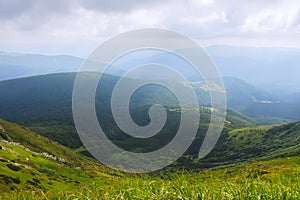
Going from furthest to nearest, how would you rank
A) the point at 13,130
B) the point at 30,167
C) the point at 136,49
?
the point at 13,130
the point at 30,167
the point at 136,49

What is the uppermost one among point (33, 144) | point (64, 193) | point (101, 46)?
point (101, 46)

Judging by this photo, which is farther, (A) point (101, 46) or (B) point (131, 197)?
(A) point (101, 46)

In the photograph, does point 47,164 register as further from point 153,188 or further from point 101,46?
point 153,188

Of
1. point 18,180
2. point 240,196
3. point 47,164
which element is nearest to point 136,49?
point 240,196

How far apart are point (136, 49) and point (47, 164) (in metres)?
94.7

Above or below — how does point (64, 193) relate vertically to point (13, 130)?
above

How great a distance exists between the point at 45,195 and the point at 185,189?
124 inches

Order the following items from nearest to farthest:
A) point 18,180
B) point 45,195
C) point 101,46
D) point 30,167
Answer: point 45,195 < point 101,46 < point 18,180 < point 30,167

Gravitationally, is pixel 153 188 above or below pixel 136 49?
below

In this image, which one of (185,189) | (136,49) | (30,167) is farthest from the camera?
(30,167)

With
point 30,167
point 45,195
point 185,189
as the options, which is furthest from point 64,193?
point 30,167

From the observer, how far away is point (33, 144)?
151 metres

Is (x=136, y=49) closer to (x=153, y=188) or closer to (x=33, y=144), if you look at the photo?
(x=153, y=188)

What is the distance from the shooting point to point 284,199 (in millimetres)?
6254
